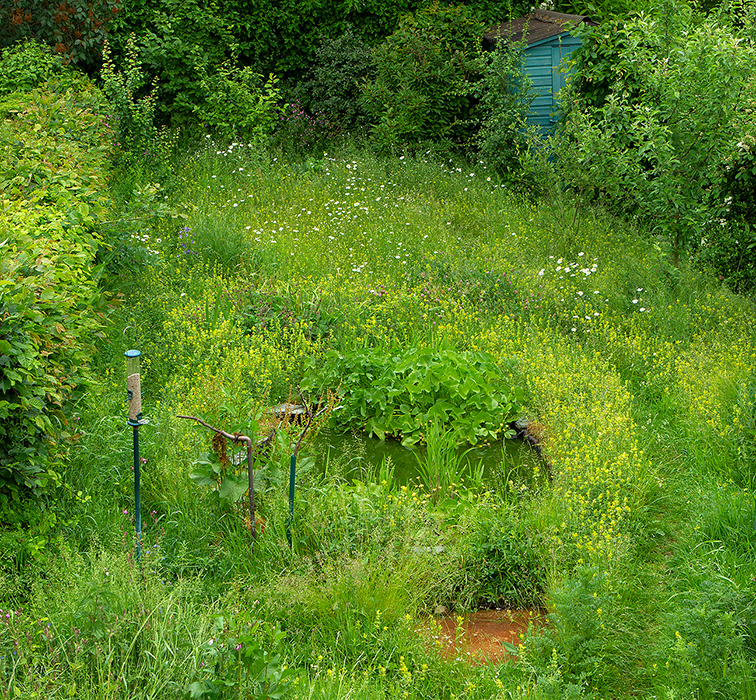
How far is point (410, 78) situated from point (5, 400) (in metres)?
10.9

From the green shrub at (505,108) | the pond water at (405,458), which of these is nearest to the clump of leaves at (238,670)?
the pond water at (405,458)

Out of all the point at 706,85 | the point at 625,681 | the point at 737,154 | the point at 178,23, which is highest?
the point at 178,23

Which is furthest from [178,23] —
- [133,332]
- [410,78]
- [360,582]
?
[360,582]

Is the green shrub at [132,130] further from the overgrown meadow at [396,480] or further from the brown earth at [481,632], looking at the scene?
the brown earth at [481,632]

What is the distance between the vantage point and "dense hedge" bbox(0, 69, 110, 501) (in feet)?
12.7

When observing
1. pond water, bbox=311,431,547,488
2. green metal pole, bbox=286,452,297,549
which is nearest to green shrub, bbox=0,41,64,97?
pond water, bbox=311,431,547,488

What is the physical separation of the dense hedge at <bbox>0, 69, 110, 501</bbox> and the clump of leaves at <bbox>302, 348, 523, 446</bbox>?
6.97 feet

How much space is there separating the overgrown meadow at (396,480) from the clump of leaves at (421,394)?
25mm

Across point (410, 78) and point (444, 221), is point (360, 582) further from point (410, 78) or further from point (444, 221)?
point (410, 78)

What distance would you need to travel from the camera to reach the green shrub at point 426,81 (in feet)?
43.3

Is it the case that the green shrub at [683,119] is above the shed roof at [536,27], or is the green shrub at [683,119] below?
below

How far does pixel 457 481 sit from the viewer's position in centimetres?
556

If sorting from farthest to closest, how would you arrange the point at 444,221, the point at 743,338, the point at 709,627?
the point at 444,221 → the point at 743,338 → the point at 709,627

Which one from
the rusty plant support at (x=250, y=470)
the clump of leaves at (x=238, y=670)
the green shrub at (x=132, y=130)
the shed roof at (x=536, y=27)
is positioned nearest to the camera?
the clump of leaves at (x=238, y=670)
